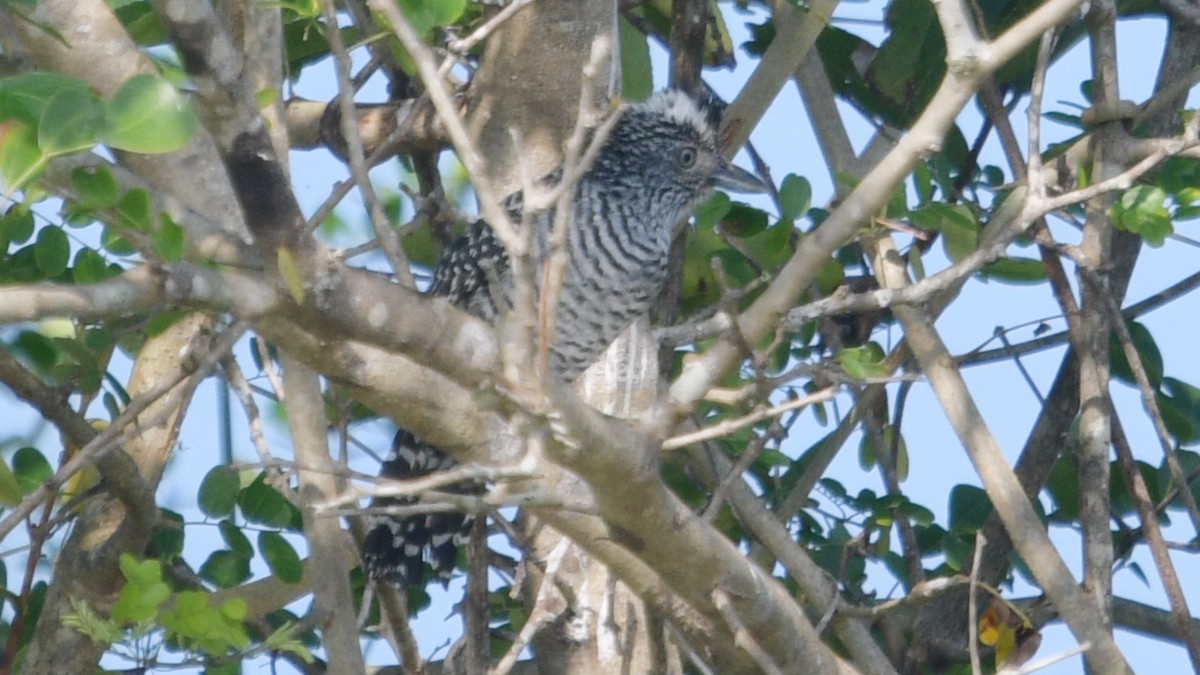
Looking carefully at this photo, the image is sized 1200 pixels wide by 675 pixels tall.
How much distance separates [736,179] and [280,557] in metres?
1.32

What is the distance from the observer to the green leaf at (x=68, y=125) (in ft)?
4.17

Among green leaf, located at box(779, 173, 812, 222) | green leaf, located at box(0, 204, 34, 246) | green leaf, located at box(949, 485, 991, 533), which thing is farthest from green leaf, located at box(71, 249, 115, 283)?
green leaf, located at box(949, 485, 991, 533)

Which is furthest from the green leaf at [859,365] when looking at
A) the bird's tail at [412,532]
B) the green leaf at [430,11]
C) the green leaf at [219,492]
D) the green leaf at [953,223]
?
the green leaf at [219,492]

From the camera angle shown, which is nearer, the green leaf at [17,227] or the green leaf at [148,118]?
the green leaf at [148,118]

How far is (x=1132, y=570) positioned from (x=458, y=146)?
Answer: 204 cm

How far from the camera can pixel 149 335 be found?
9.11 feet

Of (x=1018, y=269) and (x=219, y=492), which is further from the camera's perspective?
(x=1018, y=269)

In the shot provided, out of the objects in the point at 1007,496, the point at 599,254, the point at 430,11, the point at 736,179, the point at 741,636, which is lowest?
the point at 741,636

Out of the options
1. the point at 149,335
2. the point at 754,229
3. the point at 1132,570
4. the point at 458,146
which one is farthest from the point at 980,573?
the point at 458,146

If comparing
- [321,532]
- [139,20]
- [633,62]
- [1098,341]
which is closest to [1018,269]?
[1098,341]

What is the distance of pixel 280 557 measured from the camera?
8.66 feet

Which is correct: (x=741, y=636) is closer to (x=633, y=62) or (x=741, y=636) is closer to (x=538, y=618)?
(x=538, y=618)

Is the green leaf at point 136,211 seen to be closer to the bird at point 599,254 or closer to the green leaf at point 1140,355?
the bird at point 599,254

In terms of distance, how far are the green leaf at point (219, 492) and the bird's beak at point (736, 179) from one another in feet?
4.24
